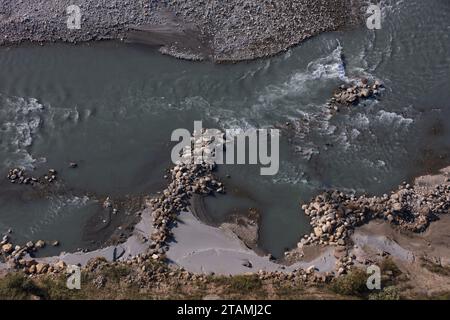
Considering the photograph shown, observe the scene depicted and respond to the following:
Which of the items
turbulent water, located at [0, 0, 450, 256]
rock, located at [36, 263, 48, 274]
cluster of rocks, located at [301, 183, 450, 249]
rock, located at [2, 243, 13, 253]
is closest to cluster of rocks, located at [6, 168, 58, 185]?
turbulent water, located at [0, 0, 450, 256]

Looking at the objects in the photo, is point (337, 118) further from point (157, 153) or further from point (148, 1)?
point (148, 1)

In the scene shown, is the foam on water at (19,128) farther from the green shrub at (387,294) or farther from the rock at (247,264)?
the green shrub at (387,294)

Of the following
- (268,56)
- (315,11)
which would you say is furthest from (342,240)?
(315,11)

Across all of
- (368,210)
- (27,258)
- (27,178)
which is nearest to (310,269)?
(368,210)

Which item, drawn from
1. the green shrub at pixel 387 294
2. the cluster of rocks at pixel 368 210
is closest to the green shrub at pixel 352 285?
the green shrub at pixel 387 294

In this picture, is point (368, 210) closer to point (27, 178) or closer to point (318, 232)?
point (318, 232)
